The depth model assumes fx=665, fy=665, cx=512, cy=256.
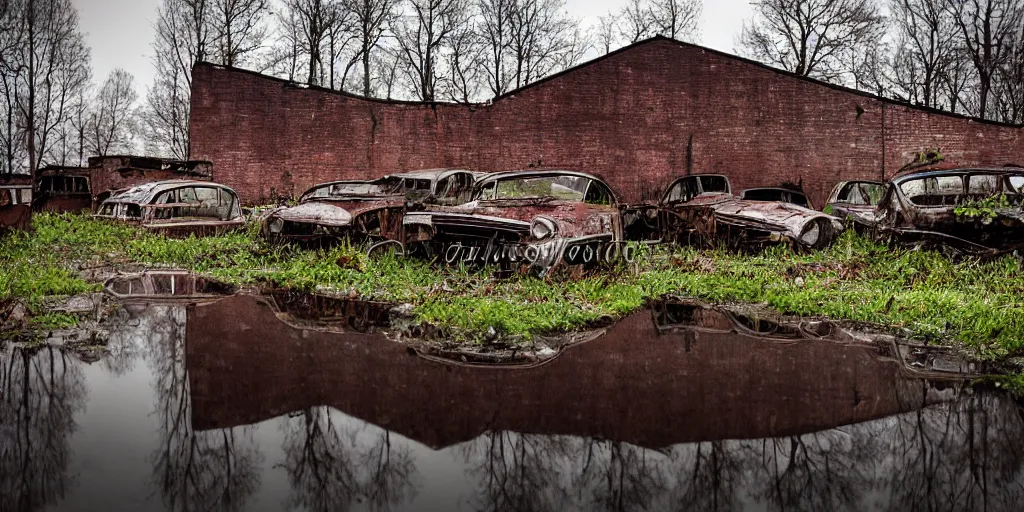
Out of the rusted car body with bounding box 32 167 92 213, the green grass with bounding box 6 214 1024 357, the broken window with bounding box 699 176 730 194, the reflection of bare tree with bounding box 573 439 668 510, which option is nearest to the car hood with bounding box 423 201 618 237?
the green grass with bounding box 6 214 1024 357

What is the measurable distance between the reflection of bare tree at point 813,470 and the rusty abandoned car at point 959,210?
6393 mm

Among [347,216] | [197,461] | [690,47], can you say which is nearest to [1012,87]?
[690,47]

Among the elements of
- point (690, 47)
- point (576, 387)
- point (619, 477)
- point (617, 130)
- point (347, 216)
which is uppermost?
point (690, 47)

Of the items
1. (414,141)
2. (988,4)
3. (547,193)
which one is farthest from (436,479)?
(988,4)

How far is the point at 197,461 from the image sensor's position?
312 cm

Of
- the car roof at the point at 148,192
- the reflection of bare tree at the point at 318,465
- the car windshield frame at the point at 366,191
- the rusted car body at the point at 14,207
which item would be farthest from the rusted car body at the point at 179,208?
the reflection of bare tree at the point at 318,465

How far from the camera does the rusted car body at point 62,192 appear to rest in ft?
56.9

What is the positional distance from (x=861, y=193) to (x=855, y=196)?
0.39 feet

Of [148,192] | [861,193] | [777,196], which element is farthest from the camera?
[777,196]

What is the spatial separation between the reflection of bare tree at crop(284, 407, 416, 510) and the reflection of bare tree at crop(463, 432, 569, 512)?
32 centimetres

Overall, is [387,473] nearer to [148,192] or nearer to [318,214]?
[318,214]

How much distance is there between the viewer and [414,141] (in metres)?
17.4

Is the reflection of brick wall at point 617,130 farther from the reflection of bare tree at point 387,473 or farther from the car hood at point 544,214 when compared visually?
the reflection of bare tree at point 387,473

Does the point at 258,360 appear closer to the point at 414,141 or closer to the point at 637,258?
the point at 637,258
